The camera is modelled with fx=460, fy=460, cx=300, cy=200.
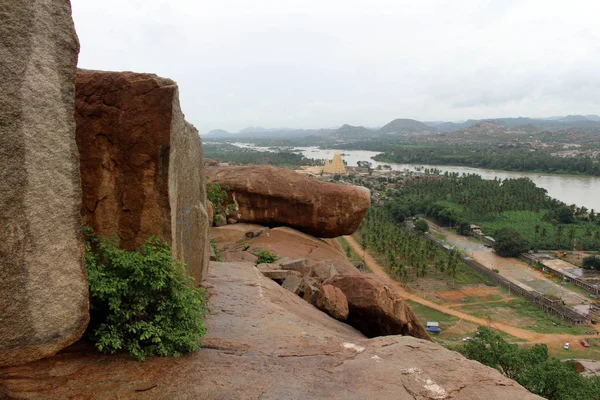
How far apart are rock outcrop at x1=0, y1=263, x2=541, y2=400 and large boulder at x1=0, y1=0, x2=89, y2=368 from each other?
15.6 inches

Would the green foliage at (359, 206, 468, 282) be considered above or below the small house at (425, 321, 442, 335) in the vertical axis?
above

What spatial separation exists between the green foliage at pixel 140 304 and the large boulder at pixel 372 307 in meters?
4.83

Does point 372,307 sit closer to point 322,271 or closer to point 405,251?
point 322,271

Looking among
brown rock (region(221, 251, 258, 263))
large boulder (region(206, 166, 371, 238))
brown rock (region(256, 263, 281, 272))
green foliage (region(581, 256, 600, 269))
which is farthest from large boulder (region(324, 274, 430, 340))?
green foliage (region(581, 256, 600, 269))

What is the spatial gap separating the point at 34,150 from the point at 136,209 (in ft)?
5.65

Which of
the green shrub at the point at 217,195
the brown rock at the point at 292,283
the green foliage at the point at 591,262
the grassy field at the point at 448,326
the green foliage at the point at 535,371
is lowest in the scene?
the grassy field at the point at 448,326

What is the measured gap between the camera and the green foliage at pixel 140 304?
4.93 m

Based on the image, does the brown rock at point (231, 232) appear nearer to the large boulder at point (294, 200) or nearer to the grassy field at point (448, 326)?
A: the large boulder at point (294, 200)

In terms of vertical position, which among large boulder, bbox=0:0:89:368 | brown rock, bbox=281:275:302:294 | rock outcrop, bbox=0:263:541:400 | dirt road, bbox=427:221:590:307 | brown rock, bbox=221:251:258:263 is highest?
large boulder, bbox=0:0:89:368

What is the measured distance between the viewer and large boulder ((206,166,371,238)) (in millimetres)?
16672

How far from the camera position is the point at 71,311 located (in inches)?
176

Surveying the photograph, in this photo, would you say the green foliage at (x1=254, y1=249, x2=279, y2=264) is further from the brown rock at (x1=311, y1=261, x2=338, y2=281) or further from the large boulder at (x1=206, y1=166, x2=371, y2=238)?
the large boulder at (x1=206, y1=166, x2=371, y2=238)

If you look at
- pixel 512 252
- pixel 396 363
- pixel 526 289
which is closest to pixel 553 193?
pixel 512 252

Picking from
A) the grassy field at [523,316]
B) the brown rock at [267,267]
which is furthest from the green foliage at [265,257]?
the grassy field at [523,316]
